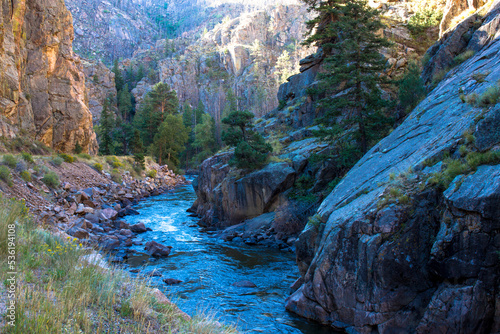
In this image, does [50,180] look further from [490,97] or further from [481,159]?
[490,97]

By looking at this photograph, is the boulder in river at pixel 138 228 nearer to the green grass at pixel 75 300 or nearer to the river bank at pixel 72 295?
the river bank at pixel 72 295

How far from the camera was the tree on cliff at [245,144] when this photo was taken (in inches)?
758

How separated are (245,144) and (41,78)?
2622cm

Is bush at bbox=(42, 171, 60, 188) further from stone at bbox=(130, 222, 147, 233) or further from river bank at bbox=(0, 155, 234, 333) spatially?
river bank at bbox=(0, 155, 234, 333)

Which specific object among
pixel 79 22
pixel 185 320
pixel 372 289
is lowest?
pixel 372 289

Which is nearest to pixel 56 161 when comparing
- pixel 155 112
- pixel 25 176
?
pixel 25 176

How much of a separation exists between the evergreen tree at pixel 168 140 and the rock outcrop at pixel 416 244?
46.1 metres

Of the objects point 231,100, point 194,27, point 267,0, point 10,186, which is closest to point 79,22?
point 194,27

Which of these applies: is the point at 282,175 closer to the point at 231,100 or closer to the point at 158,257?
the point at 158,257

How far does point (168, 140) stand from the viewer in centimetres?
5362

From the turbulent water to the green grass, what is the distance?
78 cm

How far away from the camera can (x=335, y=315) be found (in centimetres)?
771

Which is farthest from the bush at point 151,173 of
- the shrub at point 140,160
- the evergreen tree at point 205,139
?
the evergreen tree at point 205,139

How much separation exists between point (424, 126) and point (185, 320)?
920 cm
